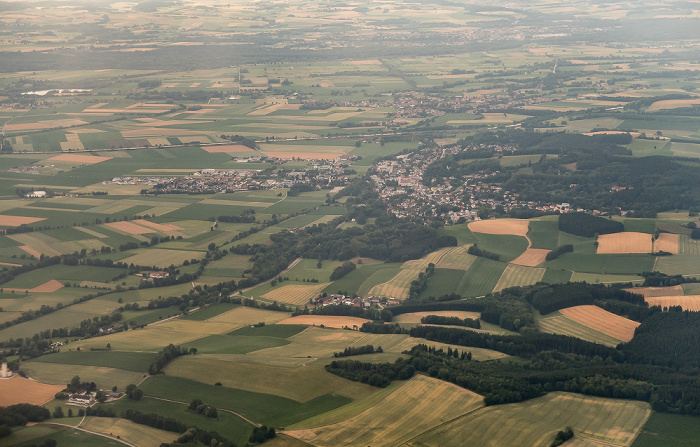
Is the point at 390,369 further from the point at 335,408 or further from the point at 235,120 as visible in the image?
the point at 235,120

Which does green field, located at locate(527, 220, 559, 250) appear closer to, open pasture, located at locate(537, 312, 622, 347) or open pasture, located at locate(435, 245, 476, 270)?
open pasture, located at locate(435, 245, 476, 270)

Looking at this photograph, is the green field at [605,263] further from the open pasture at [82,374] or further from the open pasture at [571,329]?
the open pasture at [82,374]

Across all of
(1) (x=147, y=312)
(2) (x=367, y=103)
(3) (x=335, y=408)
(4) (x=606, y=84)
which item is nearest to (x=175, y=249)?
(1) (x=147, y=312)

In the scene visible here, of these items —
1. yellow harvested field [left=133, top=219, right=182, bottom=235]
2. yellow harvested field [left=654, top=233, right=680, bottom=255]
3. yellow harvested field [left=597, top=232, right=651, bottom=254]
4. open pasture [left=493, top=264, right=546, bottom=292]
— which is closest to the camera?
open pasture [left=493, top=264, right=546, bottom=292]

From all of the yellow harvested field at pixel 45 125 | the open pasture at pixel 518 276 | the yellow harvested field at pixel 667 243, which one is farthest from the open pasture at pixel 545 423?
the yellow harvested field at pixel 45 125

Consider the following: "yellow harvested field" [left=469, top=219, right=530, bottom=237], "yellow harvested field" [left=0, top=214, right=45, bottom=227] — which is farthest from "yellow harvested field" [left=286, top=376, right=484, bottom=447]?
"yellow harvested field" [left=0, top=214, right=45, bottom=227]

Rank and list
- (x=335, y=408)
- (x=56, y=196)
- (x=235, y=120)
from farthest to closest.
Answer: (x=235, y=120) < (x=56, y=196) < (x=335, y=408)
